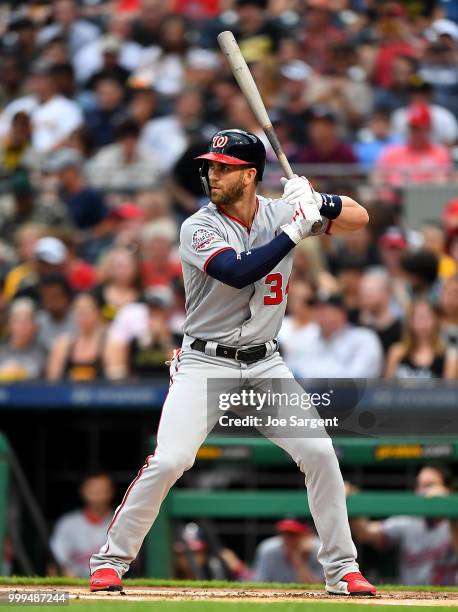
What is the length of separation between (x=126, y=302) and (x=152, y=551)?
2632 millimetres

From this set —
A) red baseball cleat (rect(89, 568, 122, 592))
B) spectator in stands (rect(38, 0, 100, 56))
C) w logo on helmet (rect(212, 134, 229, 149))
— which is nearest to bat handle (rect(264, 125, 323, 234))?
w logo on helmet (rect(212, 134, 229, 149))

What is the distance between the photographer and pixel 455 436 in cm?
729

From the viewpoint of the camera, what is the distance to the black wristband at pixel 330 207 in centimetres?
517

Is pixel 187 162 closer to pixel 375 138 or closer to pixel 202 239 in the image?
pixel 375 138

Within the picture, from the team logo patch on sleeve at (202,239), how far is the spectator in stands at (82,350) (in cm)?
370

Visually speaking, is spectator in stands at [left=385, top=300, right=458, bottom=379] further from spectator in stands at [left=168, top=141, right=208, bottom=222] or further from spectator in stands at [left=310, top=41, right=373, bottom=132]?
spectator in stands at [left=310, top=41, right=373, bottom=132]

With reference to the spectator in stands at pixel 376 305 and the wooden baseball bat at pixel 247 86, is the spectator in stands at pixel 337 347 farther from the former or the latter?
the wooden baseball bat at pixel 247 86

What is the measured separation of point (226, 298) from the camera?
5.07 m

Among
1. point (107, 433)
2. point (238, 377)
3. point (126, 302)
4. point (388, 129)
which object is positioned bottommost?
point (107, 433)

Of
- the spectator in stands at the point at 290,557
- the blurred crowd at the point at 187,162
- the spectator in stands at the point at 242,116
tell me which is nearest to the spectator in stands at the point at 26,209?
the blurred crowd at the point at 187,162

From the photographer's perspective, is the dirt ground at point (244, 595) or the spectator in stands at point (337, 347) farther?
the spectator in stands at point (337, 347)

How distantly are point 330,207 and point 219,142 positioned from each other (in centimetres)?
51

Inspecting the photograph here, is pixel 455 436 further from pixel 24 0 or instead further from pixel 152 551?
pixel 24 0

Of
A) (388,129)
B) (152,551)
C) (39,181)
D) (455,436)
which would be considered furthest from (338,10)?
(152,551)
